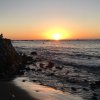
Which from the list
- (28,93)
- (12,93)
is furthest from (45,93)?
(12,93)

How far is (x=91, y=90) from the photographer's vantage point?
64.1 ft

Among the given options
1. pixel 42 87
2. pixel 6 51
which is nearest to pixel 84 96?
pixel 42 87

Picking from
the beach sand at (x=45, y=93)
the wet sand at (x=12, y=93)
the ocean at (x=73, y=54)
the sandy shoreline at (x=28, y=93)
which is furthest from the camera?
the ocean at (x=73, y=54)

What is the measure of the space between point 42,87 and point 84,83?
4443mm

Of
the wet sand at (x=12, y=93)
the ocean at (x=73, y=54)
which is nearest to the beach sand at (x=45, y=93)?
the wet sand at (x=12, y=93)

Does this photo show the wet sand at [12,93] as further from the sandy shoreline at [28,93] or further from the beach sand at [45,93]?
the beach sand at [45,93]

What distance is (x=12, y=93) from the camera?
17125 millimetres

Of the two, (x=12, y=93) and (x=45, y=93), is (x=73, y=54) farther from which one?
(x=12, y=93)

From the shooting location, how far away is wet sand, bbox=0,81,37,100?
15.9 metres

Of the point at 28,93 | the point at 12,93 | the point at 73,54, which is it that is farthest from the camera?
the point at 73,54

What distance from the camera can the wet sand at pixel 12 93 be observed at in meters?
15.9

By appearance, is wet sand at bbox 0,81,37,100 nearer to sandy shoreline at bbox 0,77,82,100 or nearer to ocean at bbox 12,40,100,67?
sandy shoreline at bbox 0,77,82,100

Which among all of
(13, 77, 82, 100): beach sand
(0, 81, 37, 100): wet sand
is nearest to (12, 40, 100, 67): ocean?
(13, 77, 82, 100): beach sand

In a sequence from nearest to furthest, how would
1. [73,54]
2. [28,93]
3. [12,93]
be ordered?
[12,93]
[28,93]
[73,54]
